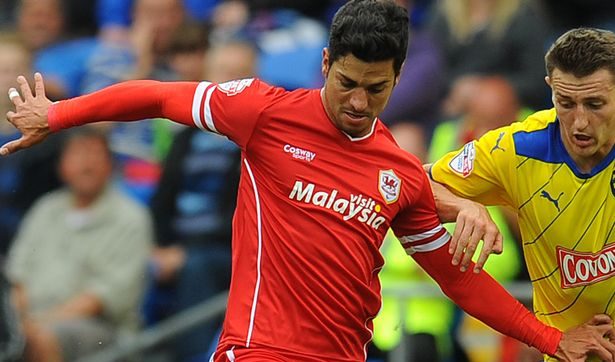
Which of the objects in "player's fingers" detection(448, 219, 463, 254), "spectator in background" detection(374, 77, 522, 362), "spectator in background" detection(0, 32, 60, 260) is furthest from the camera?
"spectator in background" detection(0, 32, 60, 260)

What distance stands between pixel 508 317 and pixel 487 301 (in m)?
0.11

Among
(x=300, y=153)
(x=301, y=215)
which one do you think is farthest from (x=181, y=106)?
(x=301, y=215)

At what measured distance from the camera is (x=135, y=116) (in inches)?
232

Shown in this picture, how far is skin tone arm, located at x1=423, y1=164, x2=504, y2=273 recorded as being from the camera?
573cm

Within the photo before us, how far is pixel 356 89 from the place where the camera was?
18.8 feet

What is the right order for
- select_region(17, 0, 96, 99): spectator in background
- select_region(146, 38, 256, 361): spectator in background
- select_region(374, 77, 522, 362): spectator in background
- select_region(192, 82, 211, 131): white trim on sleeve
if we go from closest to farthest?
select_region(192, 82, 211, 131): white trim on sleeve → select_region(374, 77, 522, 362): spectator in background → select_region(146, 38, 256, 361): spectator in background → select_region(17, 0, 96, 99): spectator in background

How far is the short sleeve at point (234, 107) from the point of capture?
19.2ft

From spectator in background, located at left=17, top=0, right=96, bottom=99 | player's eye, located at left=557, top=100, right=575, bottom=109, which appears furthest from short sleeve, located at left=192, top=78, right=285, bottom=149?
spectator in background, located at left=17, top=0, right=96, bottom=99

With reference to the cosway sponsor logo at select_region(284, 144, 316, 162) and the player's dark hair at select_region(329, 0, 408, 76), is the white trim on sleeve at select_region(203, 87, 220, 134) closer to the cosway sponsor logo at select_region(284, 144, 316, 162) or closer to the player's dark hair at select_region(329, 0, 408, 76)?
the cosway sponsor logo at select_region(284, 144, 316, 162)

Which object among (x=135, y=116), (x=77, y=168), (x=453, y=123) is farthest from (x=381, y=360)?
(x=135, y=116)

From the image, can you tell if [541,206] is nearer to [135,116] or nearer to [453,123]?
[135,116]

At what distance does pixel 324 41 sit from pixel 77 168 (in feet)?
7.08

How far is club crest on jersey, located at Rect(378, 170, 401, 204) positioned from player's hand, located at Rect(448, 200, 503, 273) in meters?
0.27

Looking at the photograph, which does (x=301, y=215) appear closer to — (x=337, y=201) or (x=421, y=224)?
(x=337, y=201)
